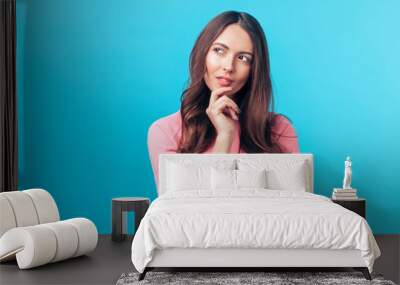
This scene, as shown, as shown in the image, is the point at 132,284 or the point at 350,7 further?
the point at 350,7

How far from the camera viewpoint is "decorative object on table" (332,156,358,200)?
22.0 feet

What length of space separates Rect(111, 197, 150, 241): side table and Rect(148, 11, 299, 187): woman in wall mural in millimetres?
575

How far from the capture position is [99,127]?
709cm

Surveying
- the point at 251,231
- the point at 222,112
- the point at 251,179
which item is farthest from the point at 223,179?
the point at 251,231

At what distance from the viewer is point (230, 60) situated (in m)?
7.01

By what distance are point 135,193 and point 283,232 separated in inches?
108

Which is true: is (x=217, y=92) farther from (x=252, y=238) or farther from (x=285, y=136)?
(x=252, y=238)

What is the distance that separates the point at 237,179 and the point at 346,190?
1.22m

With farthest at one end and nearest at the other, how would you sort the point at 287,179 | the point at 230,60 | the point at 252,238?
the point at 230,60, the point at 287,179, the point at 252,238

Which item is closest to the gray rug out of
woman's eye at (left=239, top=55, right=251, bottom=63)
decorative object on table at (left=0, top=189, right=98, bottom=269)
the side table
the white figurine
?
decorative object on table at (left=0, top=189, right=98, bottom=269)

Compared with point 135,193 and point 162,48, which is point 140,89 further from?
point 135,193

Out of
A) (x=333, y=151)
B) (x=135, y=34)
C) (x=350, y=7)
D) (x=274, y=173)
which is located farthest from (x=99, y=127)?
(x=350, y=7)

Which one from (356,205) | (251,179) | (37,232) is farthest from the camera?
(356,205)

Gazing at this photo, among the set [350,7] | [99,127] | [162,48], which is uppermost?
[350,7]
